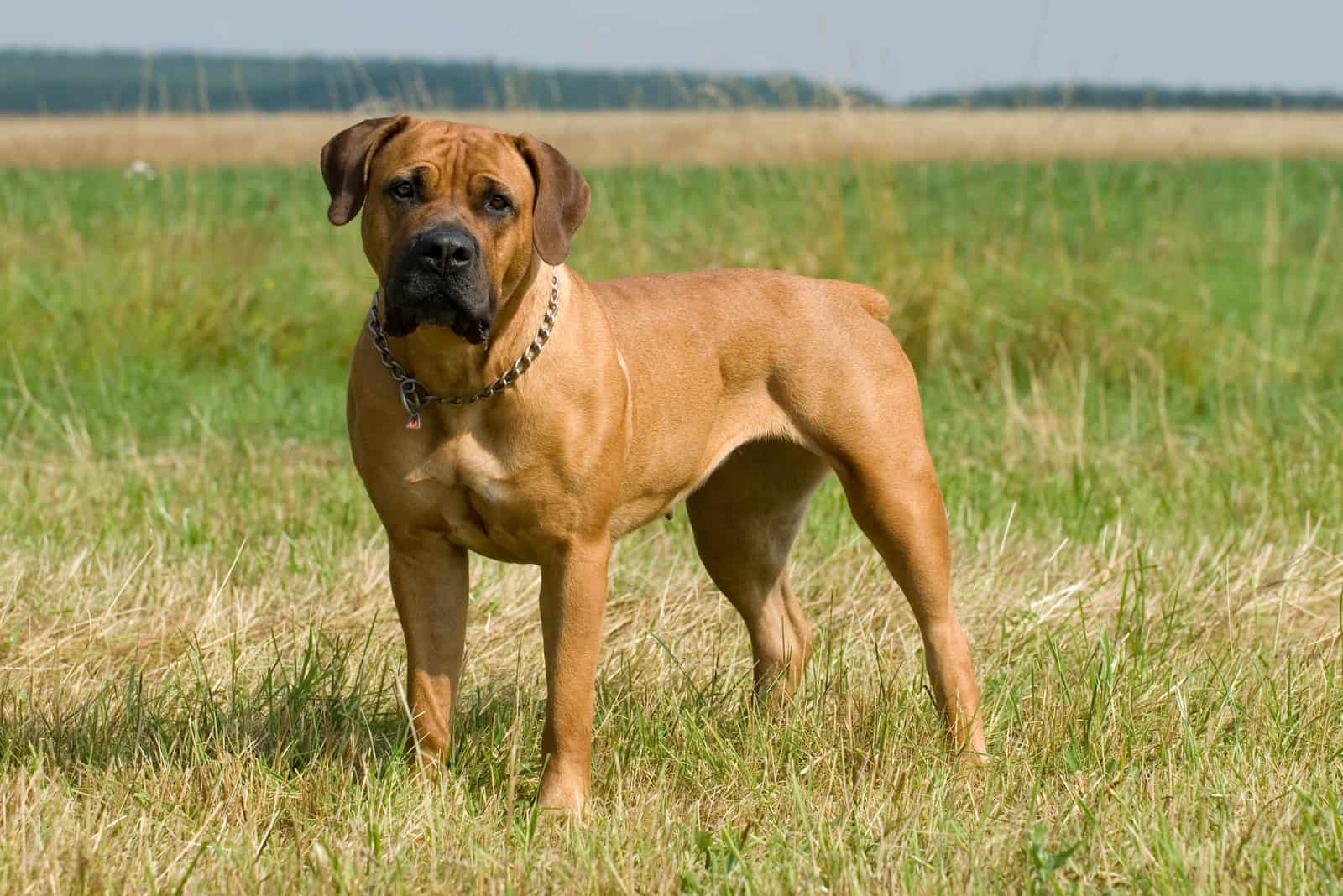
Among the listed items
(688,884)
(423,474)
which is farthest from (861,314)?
(688,884)

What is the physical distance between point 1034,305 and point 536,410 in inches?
250

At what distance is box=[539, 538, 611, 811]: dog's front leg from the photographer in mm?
3857

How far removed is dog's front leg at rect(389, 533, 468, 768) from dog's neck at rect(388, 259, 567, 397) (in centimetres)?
44

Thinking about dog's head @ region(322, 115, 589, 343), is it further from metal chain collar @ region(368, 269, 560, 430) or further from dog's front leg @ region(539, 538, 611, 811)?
dog's front leg @ region(539, 538, 611, 811)

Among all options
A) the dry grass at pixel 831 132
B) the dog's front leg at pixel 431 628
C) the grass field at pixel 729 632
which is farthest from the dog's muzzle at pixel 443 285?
the dry grass at pixel 831 132

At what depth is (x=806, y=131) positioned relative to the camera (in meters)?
9.85

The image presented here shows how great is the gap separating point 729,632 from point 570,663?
1383mm

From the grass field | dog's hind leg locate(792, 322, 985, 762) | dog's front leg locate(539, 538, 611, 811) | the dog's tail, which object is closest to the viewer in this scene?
the grass field

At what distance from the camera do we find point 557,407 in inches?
148

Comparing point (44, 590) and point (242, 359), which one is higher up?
point (44, 590)

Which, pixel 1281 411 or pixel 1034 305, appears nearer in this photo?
pixel 1281 411

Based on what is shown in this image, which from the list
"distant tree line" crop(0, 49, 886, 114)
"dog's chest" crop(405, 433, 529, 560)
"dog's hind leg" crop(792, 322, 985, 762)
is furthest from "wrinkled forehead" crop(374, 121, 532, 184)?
"distant tree line" crop(0, 49, 886, 114)

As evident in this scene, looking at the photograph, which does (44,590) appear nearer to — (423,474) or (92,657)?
Answer: (92,657)

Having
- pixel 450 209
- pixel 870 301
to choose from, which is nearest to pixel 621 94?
pixel 870 301
